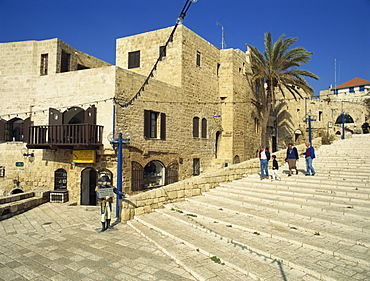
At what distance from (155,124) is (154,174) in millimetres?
2713

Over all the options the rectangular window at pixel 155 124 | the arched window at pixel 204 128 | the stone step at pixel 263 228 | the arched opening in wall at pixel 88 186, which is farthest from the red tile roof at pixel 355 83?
the stone step at pixel 263 228

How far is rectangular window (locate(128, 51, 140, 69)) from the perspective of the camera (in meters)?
18.6

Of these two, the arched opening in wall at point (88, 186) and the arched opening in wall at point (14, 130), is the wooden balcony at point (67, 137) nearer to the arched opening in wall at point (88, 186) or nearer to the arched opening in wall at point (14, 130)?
the arched opening in wall at point (88, 186)

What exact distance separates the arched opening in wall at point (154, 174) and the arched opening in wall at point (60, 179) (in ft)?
12.8

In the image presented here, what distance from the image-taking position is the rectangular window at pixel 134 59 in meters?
18.6

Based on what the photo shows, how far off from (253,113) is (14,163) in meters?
17.4

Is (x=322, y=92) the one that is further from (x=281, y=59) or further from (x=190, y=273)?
(x=190, y=273)

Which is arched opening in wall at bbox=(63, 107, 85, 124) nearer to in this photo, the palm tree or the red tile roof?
the palm tree

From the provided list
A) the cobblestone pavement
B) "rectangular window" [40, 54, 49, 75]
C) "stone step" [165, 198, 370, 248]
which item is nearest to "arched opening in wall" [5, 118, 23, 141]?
"rectangular window" [40, 54, 49, 75]

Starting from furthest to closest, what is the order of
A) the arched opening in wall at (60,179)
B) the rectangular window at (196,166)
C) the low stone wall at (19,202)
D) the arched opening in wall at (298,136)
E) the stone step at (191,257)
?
the arched opening in wall at (298,136) → the rectangular window at (196,166) → the arched opening in wall at (60,179) → the low stone wall at (19,202) → the stone step at (191,257)

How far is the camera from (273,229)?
21.2 feet

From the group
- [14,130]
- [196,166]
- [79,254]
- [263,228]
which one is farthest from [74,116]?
[263,228]

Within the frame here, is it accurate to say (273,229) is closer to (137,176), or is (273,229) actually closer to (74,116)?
(137,176)

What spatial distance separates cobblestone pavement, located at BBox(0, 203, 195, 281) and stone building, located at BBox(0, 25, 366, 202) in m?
4.58
